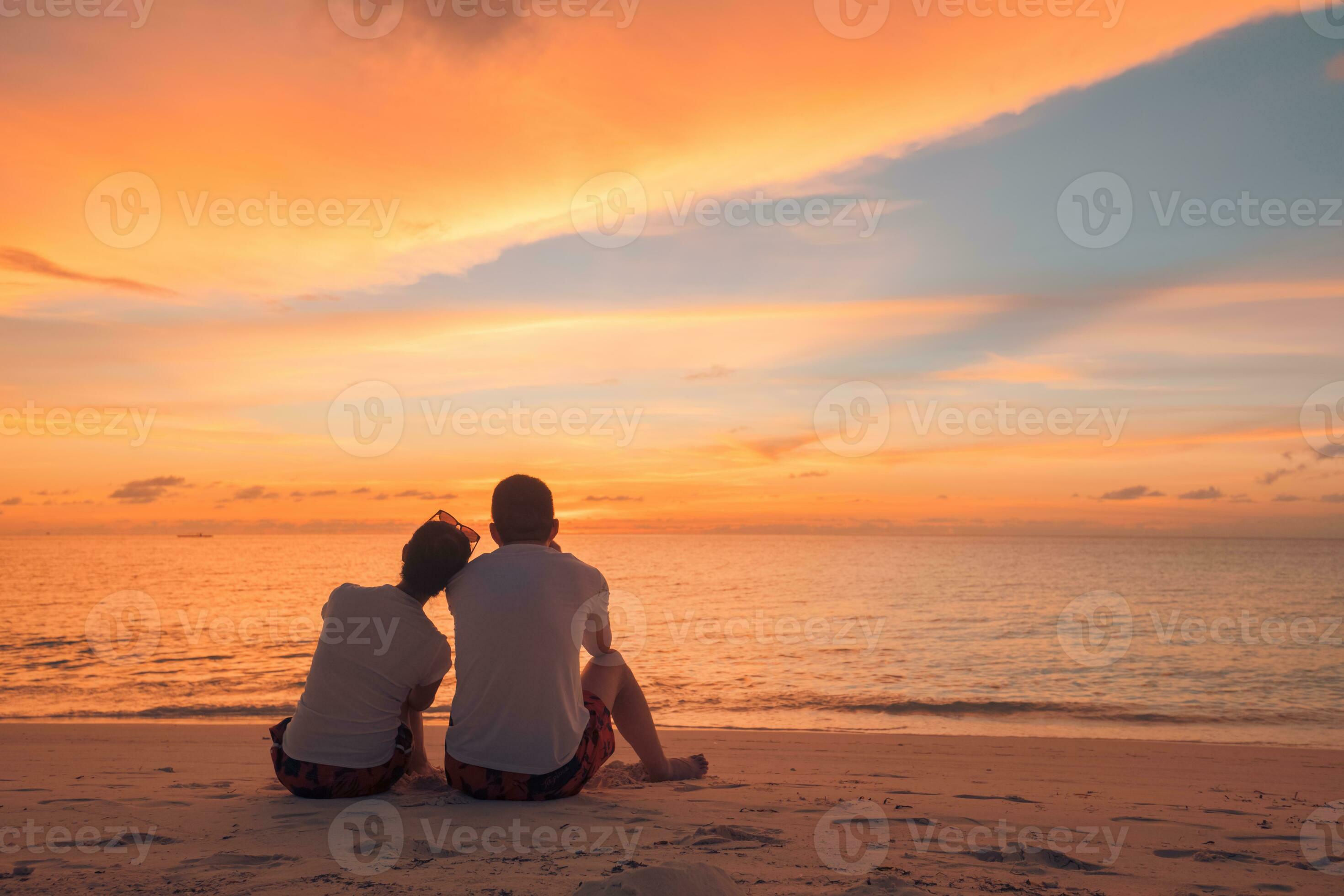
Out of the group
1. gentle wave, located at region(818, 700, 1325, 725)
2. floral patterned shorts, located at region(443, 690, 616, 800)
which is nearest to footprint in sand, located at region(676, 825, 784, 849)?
floral patterned shorts, located at region(443, 690, 616, 800)

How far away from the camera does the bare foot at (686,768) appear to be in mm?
5082

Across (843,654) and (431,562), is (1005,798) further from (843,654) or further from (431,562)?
(843,654)

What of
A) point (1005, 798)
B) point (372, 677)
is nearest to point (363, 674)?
point (372, 677)

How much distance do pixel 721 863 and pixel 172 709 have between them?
11.4 metres

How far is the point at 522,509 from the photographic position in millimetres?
4125

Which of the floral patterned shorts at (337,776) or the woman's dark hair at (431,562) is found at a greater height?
the woman's dark hair at (431,562)

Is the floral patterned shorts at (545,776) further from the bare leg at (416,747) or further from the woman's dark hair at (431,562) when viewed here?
the woman's dark hair at (431,562)

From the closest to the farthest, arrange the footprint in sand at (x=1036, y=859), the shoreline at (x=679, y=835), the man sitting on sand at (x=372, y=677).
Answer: the shoreline at (x=679, y=835) → the footprint in sand at (x=1036, y=859) → the man sitting on sand at (x=372, y=677)

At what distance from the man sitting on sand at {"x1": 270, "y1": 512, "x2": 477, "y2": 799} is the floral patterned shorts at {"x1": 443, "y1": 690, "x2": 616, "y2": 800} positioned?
15.5 inches

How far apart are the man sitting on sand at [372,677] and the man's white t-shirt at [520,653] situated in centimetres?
18

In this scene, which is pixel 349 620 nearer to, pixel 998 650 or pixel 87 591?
pixel 998 650

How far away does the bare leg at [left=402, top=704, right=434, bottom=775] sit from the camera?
4.43 metres

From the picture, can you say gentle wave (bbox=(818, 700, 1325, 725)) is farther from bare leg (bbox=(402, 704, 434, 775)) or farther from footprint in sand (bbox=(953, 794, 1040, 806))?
bare leg (bbox=(402, 704, 434, 775))

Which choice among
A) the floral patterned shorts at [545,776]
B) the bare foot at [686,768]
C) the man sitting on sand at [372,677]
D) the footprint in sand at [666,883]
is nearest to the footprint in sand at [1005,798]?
the bare foot at [686,768]
